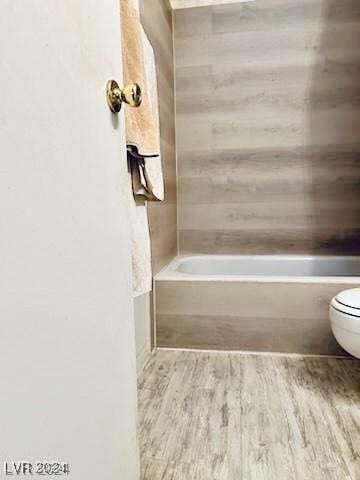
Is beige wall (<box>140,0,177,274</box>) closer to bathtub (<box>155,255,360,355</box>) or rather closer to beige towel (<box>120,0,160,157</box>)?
bathtub (<box>155,255,360,355</box>)

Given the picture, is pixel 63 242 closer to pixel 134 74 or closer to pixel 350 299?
pixel 134 74

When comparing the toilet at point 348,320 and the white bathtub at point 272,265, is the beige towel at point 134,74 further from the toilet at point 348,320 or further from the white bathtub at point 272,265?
the white bathtub at point 272,265

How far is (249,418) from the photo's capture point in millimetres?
1438

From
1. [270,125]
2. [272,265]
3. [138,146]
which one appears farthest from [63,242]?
[270,125]

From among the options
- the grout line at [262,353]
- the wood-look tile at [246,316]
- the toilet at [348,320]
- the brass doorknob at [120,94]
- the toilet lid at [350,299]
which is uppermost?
the brass doorknob at [120,94]

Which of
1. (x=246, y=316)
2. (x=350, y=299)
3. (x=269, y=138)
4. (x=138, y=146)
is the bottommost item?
(x=246, y=316)

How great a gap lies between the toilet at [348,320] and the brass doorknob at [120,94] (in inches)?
47.6

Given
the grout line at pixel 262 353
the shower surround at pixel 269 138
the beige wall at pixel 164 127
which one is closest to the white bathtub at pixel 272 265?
the shower surround at pixel 269 138

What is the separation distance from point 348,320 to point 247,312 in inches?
25.9

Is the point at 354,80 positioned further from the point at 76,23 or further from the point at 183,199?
the point at 76,23

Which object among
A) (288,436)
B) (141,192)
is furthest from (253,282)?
(141,192)

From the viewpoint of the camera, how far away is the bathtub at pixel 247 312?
198 centimetres

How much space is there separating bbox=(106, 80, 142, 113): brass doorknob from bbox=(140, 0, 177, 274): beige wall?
1.37 m

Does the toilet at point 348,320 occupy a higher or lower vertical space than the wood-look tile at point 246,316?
higher
